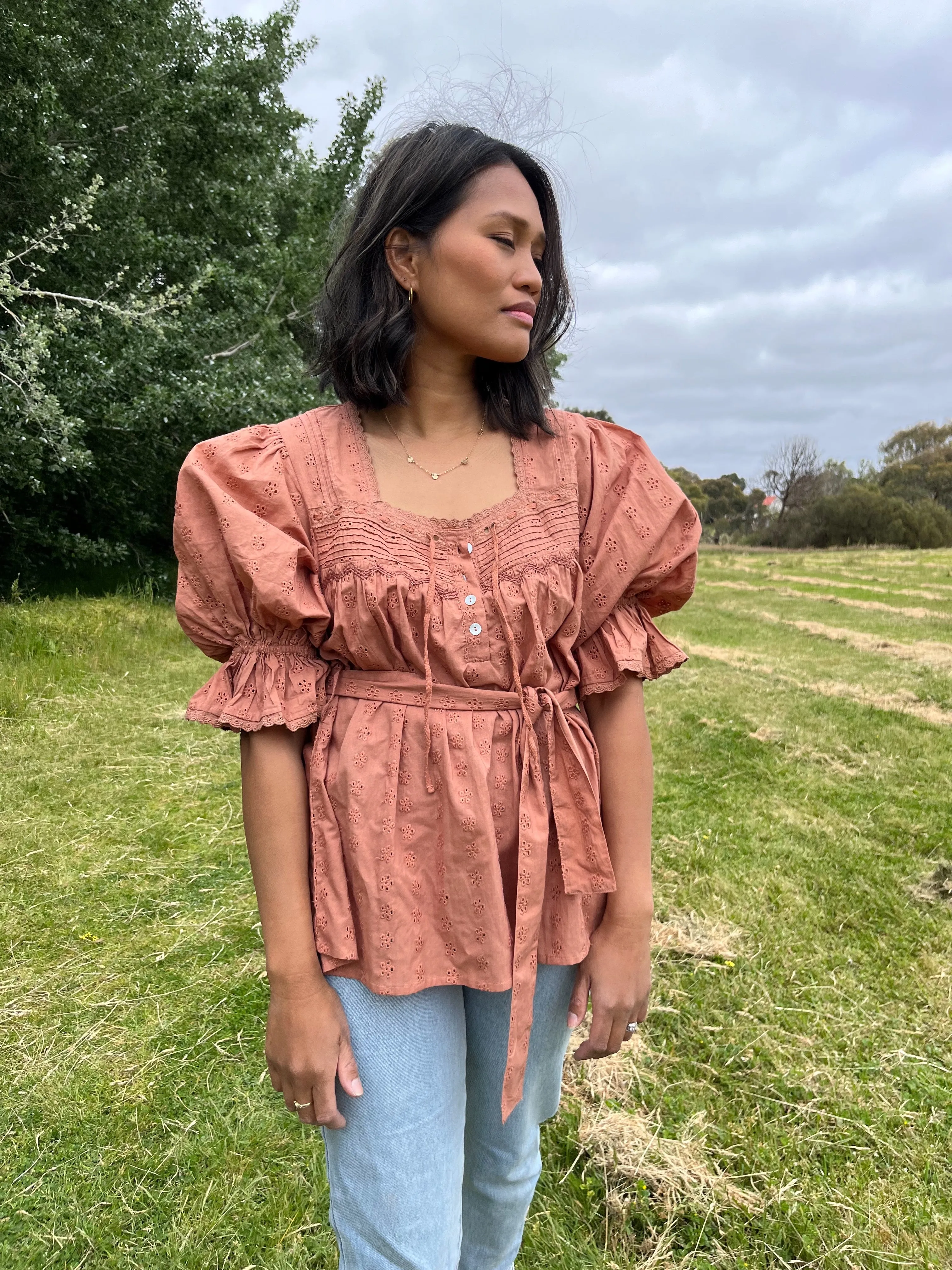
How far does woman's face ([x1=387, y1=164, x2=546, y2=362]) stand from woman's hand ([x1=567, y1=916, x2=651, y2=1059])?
94 centimetres

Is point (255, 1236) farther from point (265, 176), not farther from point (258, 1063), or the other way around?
point (265, 176)

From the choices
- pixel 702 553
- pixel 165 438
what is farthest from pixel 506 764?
pixel 702 553

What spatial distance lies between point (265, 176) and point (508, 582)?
11.7 m

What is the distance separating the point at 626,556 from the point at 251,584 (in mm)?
580

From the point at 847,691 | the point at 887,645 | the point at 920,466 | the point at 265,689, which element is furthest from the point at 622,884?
the point at 920,466

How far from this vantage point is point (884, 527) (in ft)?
124

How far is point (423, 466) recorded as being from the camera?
4.33ft

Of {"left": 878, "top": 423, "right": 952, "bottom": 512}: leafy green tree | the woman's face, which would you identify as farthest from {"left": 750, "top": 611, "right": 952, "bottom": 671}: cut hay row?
{"left": 878, "top": 423, "right": 952, "bottom": 512}: leafy green tree

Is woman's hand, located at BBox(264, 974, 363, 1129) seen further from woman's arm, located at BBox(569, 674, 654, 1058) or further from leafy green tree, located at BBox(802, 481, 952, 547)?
leafy green tree, located at BBox(802, 481, 952, 547)

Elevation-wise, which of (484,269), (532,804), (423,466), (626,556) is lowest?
(532,804)

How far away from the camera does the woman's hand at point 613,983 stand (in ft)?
4.25

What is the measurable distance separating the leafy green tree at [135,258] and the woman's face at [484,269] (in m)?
5.75

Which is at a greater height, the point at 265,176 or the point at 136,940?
the point at 265,176

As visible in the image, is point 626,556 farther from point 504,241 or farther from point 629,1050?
point 629,1050
